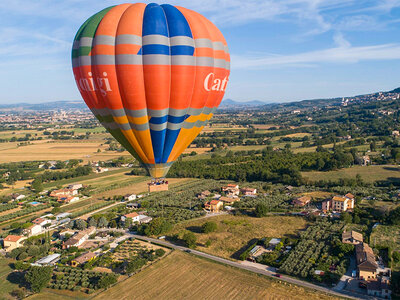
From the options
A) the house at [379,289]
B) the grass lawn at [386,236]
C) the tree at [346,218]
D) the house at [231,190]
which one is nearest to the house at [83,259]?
the house at [379,289]

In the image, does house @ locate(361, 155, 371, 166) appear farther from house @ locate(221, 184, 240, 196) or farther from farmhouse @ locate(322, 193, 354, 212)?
house @ locate(221, 184, 240, 196)

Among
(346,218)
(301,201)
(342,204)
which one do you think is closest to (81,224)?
(301,201)

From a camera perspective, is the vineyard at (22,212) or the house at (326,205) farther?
the vineyard at (22,212)

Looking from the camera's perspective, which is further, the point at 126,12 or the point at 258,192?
the point at 258,192

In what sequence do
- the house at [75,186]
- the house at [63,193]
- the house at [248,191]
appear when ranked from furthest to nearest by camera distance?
the house at [75,186]
the house at [63,193]
the house at [248,191]

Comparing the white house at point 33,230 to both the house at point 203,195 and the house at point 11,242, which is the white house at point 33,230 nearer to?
the house at point 11,242

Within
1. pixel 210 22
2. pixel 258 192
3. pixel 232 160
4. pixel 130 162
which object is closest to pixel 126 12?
pixel 210 22

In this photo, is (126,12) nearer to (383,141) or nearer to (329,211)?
(329,211)
